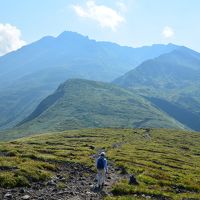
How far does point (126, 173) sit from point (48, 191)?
17684mm

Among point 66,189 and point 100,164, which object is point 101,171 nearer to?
point 100,164

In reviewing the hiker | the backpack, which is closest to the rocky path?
the hiker

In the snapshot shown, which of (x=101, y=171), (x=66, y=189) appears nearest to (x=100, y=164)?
(x=101, y=171)

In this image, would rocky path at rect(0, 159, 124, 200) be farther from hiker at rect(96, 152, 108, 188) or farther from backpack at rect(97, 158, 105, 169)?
backpack at rect(97, 158, 105, 169)

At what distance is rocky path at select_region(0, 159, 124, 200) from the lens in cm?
3002

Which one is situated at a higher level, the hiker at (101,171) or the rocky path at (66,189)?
the hiker at (101,171)

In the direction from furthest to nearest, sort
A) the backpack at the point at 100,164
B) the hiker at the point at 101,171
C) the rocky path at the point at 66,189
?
the backpack at the point at 100,164 < the hiker at the point at 101,171 < the rocky path at the point at 66,189

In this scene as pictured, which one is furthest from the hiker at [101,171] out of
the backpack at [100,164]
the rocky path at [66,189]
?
the rocky path at [66,189]

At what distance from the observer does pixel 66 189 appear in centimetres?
3372

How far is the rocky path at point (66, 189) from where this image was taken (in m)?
30.0

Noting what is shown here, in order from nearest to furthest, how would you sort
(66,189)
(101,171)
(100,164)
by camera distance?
(66,189), (101,171), (100,164)

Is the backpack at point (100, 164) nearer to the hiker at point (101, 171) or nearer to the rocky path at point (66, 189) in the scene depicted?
the hiker at point (101, 171)

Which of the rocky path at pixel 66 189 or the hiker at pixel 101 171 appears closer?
the rocky path at pixel 66 189

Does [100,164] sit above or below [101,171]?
Answer: above
